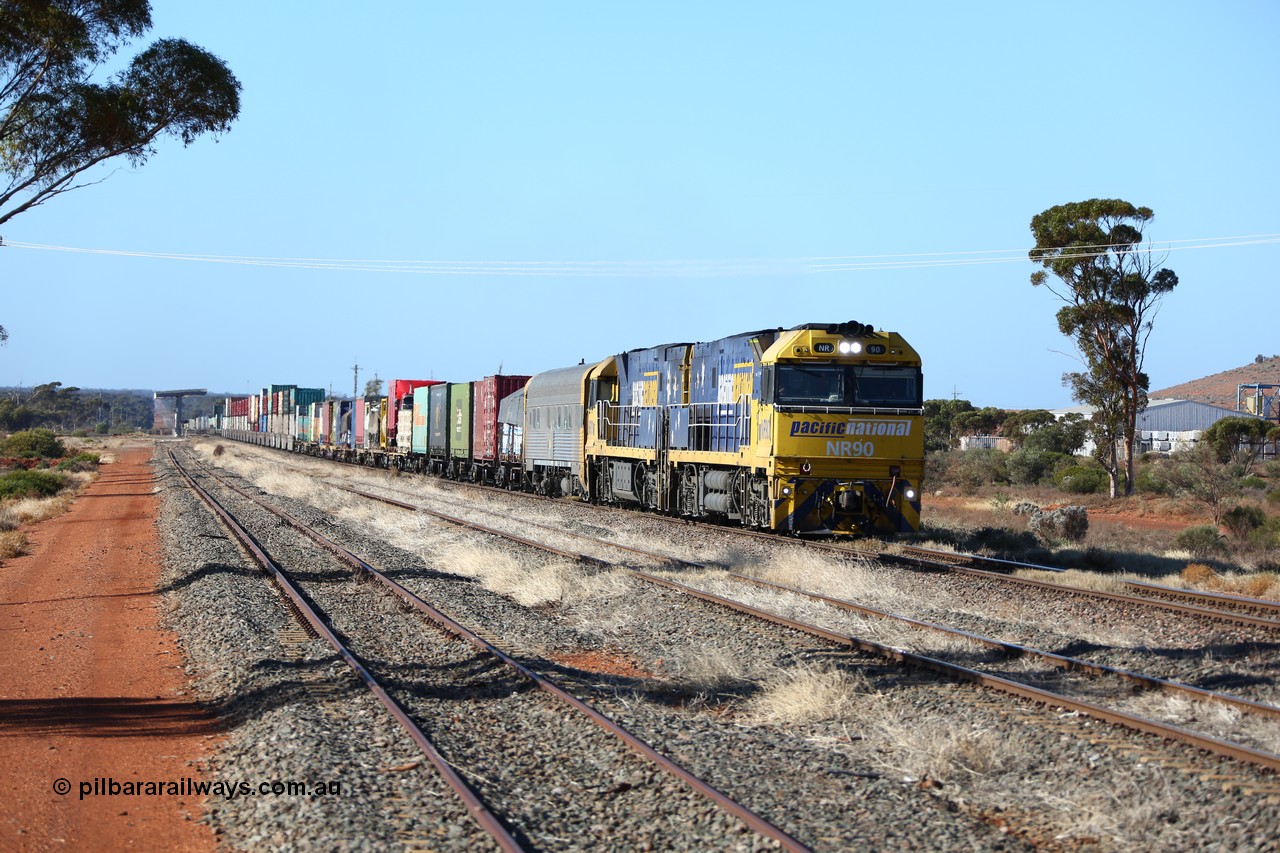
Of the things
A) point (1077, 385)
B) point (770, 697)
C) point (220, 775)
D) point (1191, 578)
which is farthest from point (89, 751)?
point (1077, 385)

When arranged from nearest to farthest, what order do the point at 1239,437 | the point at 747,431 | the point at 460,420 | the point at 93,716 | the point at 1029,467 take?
1. the point at 93,716
2. the point at 747,431
3. the point at 460,420
4. the point at 1029,467
5. the point at 1239,437

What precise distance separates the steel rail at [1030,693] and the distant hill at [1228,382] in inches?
5154

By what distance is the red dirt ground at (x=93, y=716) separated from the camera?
18.6 feet

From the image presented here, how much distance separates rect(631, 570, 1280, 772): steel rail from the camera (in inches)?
242

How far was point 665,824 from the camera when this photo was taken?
5453 mm

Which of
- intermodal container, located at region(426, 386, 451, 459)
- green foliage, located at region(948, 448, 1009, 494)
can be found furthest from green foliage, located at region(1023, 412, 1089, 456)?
intermodal container, located at region(426, 386, 451, 459)

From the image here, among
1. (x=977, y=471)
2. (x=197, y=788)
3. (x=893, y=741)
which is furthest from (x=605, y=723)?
(x=977, y=471)

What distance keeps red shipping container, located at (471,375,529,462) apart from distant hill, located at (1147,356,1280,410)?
111011 millimetres

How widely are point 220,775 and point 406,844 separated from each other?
75.1 inches

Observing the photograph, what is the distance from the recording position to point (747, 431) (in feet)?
58.4

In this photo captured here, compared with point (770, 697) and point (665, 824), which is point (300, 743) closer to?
point (665, 824)

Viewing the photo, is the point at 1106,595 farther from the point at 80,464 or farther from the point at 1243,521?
the point at 80,464

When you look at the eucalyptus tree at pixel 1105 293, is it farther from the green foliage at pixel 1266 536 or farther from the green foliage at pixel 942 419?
the green foliage at pixel 942 419

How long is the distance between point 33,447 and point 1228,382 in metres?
136
